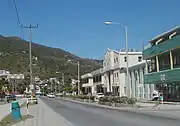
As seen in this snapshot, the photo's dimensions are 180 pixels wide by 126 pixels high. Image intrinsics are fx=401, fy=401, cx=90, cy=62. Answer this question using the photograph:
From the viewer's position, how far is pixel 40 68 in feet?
623

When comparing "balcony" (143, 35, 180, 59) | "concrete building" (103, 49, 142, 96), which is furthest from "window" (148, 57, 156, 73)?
"concrete building" (103, 49, 142, 96)

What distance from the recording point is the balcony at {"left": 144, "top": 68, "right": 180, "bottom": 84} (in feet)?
161

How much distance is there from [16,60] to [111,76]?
272 ft

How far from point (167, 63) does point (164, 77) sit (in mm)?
5659

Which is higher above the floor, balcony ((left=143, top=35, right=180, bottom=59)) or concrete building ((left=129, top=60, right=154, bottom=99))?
balcony ((left=143, top=35, right=180, bottom=59))

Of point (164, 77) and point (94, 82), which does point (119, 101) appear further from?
point (94, 82)

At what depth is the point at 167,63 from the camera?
193 feet

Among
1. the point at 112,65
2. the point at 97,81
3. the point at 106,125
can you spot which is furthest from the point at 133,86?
the point at 106,125

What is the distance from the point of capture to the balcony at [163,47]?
49.8 meters

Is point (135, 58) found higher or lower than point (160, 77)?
higher

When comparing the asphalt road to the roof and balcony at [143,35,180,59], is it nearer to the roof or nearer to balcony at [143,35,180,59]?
balcony at [143,35,180,59]

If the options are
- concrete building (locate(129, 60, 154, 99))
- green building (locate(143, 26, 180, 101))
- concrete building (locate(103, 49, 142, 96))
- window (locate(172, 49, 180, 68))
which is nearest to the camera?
green building (locate(143, 26, 180, 101))

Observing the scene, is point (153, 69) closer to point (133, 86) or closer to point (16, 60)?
point (133, 86)

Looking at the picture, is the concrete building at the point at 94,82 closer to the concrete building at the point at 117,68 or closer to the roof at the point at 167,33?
the concrete building at the point at 117,68
